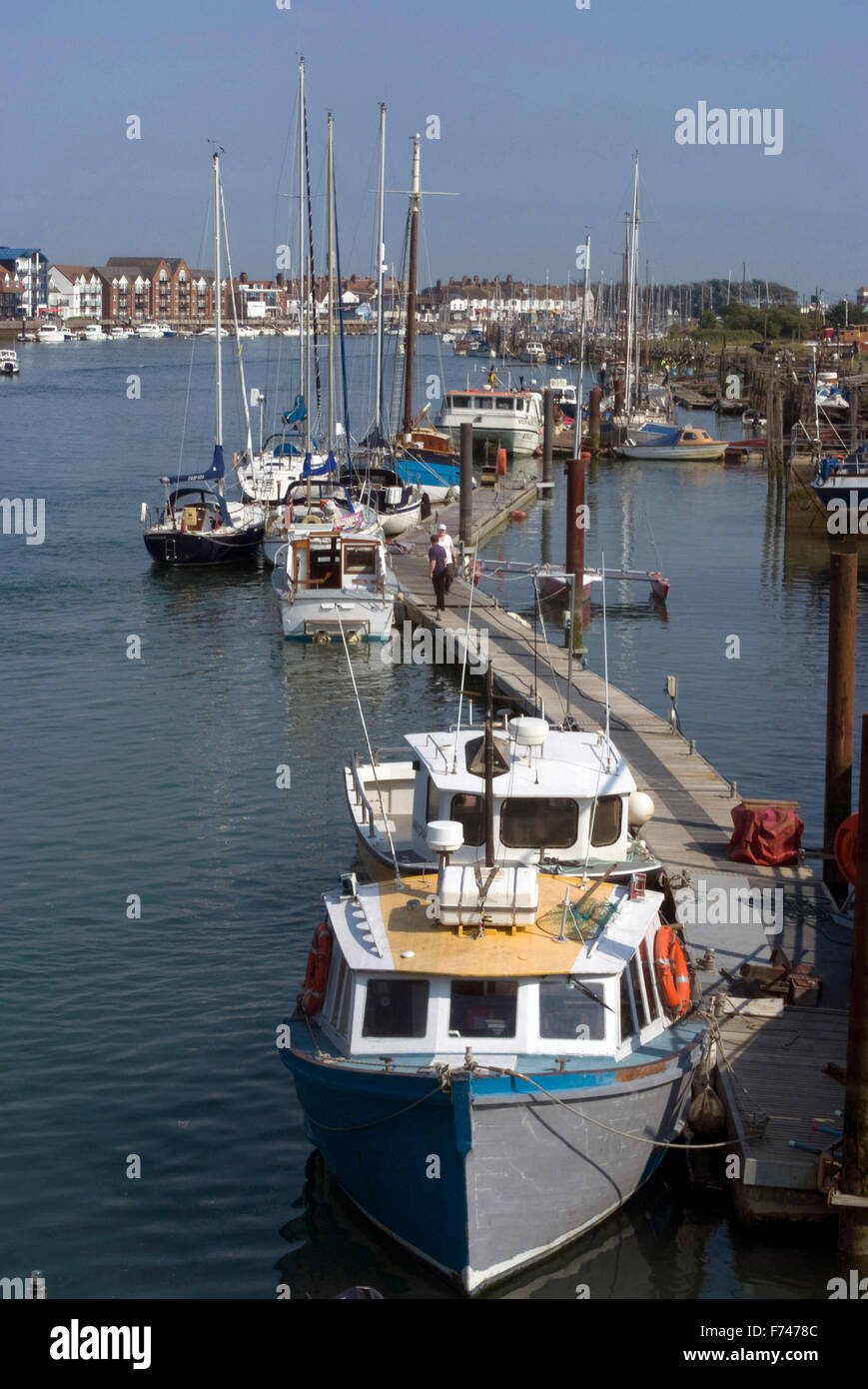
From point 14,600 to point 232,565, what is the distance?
684 cm

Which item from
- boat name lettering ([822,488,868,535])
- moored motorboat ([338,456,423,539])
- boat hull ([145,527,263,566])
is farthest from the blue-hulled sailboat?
boat name lettering ([822,488,868,535])

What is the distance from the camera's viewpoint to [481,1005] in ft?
40.4

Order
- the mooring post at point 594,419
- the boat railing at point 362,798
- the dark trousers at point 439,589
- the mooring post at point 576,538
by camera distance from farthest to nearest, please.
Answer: the mooring post at point 594,419 < the dark trousers at point 439,589 < the mooring post at point 576,538 < the boat railing at point 362,798

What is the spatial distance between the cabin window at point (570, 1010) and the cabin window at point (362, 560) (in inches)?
954

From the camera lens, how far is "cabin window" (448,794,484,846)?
1480cm

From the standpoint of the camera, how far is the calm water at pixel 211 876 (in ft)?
42.6

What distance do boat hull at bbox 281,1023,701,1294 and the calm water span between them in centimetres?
39

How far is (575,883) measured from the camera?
46.5 feet

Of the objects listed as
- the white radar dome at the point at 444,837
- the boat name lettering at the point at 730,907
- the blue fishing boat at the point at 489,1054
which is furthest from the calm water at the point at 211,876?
the boat name lettering at the point at 730,907

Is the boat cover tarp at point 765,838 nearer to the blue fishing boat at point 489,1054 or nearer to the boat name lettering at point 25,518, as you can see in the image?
the blue fishing boat at point 489,1054

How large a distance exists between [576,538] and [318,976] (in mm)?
22974

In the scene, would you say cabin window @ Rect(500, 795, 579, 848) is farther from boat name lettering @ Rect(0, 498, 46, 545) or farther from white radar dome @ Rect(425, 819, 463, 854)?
boat name lettering @ Rect(0, 498, 46, 545)

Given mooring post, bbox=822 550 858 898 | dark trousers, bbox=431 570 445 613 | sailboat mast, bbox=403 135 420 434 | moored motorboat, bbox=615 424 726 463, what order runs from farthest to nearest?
1. moored motorboat, bbox=615 424 726 463
2. sailboat mast, bbox=403 135 420 434
3. dark trousers, bbox=431 570 445 613
4. mooring post, bbox=822 550 858 898

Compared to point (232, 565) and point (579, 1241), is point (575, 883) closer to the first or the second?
point (579, 1241)
